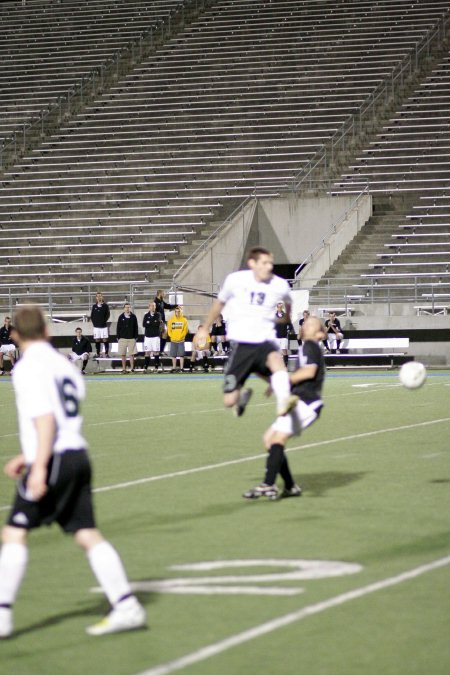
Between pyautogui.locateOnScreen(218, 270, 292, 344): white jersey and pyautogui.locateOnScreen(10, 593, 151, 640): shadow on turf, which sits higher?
pyautogui.locateOnScreen(218, 270, 292, 344): white jersey

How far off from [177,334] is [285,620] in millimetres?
26274

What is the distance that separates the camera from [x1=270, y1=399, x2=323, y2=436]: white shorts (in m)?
10.5

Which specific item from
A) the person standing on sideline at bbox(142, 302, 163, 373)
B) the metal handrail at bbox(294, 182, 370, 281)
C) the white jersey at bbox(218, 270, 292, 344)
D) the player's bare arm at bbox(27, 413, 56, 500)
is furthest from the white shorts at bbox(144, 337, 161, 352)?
the player's bare arm at bbox(27, 413, 56, 500)

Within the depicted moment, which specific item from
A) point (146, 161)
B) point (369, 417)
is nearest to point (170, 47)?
point (146, 161)

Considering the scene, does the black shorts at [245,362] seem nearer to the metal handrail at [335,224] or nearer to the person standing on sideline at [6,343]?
the person standing on sideline at [6,343]

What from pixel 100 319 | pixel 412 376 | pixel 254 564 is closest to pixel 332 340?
pixel 100 319

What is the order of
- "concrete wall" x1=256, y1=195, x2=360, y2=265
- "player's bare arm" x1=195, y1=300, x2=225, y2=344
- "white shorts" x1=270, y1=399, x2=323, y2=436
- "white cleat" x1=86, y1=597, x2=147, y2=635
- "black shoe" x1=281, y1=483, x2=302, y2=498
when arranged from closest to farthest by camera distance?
"white cleat" x1=86, y1=597, x2=147, y2=635
"white shorts" x1=270, y1=399, x2=323, y2=436
"black shoe" x1=281, y1=483, x2=302, y2=498
"player's bare arm" x1=195, y1=300, x2=225, y2=344
"concrete wall" x1=256, y1=195, x2=360, y2=265

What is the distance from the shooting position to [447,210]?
129 feet

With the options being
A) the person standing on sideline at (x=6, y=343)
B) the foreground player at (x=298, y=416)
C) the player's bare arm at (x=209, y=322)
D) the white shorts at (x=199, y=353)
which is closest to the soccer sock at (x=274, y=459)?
the foreground player at (x=298, y=416)

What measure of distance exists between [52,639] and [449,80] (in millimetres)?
41031

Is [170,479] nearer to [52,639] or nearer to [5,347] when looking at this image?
[52,639]

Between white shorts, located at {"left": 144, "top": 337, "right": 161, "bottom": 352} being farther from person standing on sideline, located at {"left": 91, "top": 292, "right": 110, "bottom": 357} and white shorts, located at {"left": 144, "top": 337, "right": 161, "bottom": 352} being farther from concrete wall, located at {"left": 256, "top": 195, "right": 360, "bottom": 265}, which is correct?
concrete wall, located at {"left": 256, "top": 195, "right": 360, "bottom": 265}

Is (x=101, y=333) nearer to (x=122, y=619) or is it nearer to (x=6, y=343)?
(x=6, y=343)

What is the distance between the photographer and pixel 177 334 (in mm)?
32562
